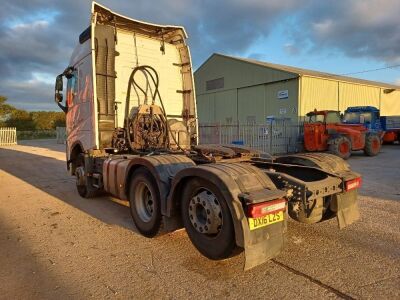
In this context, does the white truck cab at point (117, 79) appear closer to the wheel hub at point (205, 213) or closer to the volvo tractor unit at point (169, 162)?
the volvo tractor unit at point (169, 162)

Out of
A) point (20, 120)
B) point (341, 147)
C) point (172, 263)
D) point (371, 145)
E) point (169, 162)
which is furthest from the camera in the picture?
point (20, 120)

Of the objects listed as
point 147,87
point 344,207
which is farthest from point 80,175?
point 344,207

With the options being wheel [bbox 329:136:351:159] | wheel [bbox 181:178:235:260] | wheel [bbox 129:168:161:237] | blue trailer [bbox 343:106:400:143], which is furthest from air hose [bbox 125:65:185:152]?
blue trailer [bbox 343:106:400:143]

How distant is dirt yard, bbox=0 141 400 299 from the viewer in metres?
3.43

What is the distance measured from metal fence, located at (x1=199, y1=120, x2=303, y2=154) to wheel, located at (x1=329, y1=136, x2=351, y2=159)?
10.8ft

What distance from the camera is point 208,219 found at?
150 inches

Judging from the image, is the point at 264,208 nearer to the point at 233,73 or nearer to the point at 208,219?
the point at 208,219

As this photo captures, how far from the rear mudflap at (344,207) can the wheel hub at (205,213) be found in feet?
5.30

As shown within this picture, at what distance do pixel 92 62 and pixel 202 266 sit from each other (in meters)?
4.77

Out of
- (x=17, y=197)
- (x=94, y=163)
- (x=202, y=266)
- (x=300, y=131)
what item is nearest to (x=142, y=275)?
(x=202, y=266)

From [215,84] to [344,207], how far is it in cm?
3058

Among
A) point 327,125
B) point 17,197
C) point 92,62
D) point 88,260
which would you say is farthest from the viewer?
point 327,125

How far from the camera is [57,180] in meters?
10.8

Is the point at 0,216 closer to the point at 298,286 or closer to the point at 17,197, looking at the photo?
the point at 17,197
